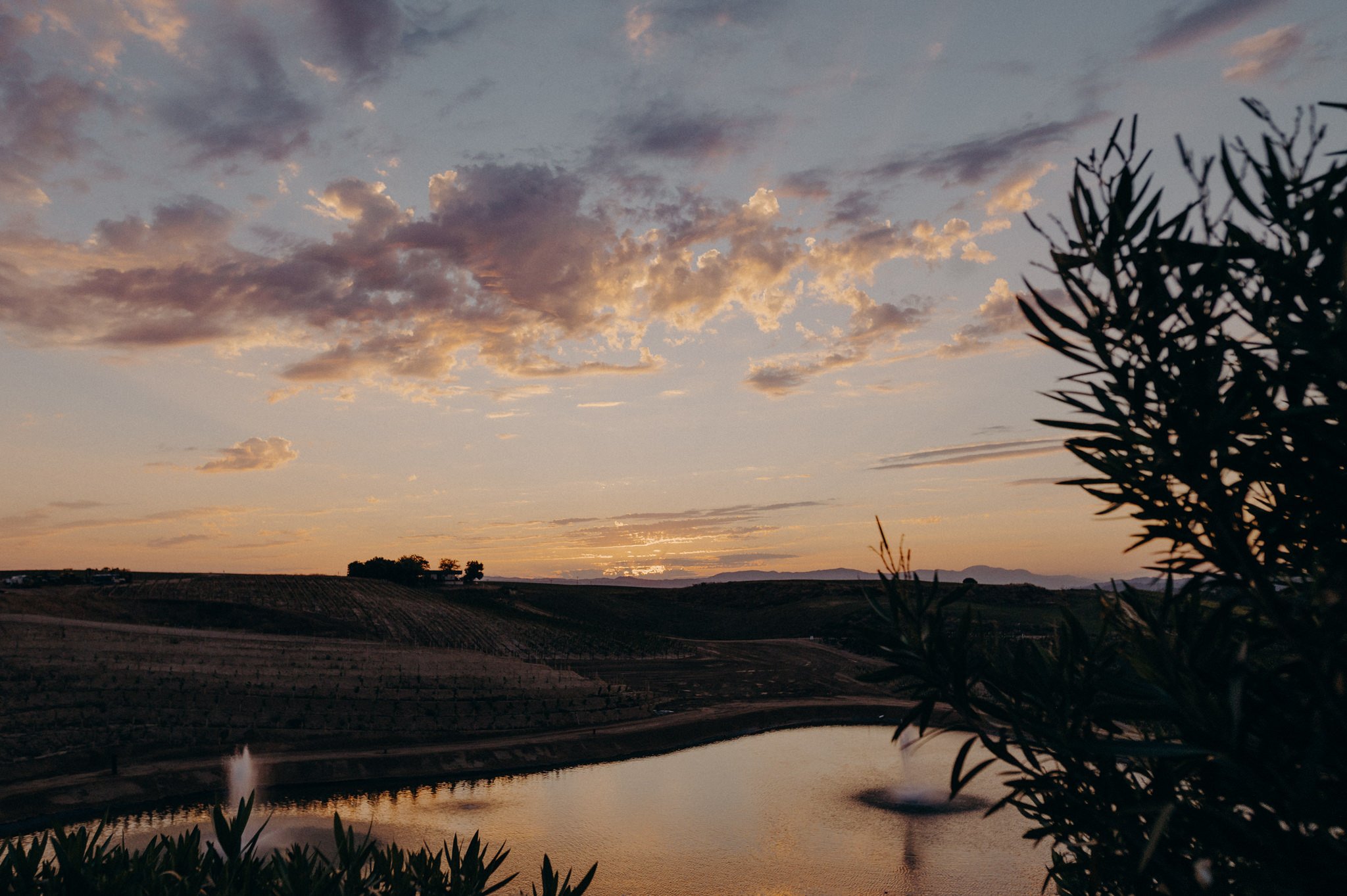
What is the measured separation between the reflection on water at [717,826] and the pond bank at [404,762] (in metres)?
1.98

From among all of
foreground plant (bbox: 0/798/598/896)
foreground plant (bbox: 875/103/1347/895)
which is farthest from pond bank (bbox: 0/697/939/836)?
foreground plant (bbox: 875/103/1347/895)

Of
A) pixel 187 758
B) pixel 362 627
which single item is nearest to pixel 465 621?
pixel 362 627

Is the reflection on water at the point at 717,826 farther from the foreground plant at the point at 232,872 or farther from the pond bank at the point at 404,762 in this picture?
the foreground plant at the point at 232,872

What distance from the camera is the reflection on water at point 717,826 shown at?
29.3 meters

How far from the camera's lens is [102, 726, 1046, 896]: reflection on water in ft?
96.1

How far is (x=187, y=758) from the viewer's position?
43.5 meters

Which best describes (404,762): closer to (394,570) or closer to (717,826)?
(717,826)

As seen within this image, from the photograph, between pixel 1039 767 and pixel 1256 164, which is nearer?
pixel 1256 164

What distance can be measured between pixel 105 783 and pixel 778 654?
6619cm

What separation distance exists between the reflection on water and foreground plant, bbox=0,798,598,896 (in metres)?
12.7

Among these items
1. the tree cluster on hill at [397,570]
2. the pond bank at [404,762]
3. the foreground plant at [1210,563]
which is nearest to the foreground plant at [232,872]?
the foreground plant at [1210,563]

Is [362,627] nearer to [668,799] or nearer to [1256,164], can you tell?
[668,799]

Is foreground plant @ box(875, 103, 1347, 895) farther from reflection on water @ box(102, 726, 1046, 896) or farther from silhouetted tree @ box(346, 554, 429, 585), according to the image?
silhouetted tree @ box(346, 554, 429, 585)

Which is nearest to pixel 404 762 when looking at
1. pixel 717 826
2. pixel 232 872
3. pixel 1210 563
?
pixel 717 826
